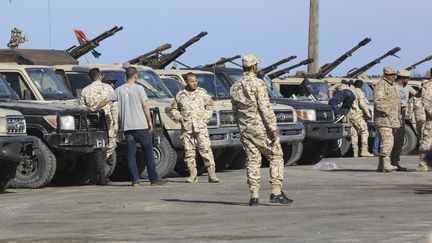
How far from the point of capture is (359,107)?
1153 inches

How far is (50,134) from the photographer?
1859 centimetres

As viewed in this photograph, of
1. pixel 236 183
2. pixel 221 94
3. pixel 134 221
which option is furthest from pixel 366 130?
pixel 134 221

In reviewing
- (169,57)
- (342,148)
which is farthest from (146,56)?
(342,148)

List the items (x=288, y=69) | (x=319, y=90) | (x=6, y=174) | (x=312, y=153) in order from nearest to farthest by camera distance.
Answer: (x=6, y=174) → (x=312, y=153) → (x=319, y=90) → (x=288, y=69)

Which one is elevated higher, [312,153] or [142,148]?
[142,148]

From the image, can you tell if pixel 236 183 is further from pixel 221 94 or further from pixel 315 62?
pixel 315 62

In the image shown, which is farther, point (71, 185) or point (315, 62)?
point (315, 62)

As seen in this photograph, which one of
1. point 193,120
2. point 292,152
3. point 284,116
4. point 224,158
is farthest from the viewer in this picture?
point 292,152

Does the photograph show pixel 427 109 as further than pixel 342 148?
No

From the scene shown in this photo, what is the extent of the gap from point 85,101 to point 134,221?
6.73m

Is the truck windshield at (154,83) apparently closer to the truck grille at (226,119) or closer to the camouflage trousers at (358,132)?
the truck grille at (226,119)

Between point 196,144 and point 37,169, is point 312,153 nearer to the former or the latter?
point 196,144

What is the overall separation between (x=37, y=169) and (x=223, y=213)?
510cm

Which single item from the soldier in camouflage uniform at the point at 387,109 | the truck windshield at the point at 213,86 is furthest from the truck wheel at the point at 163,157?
the truck windshield at the point at 213,86
